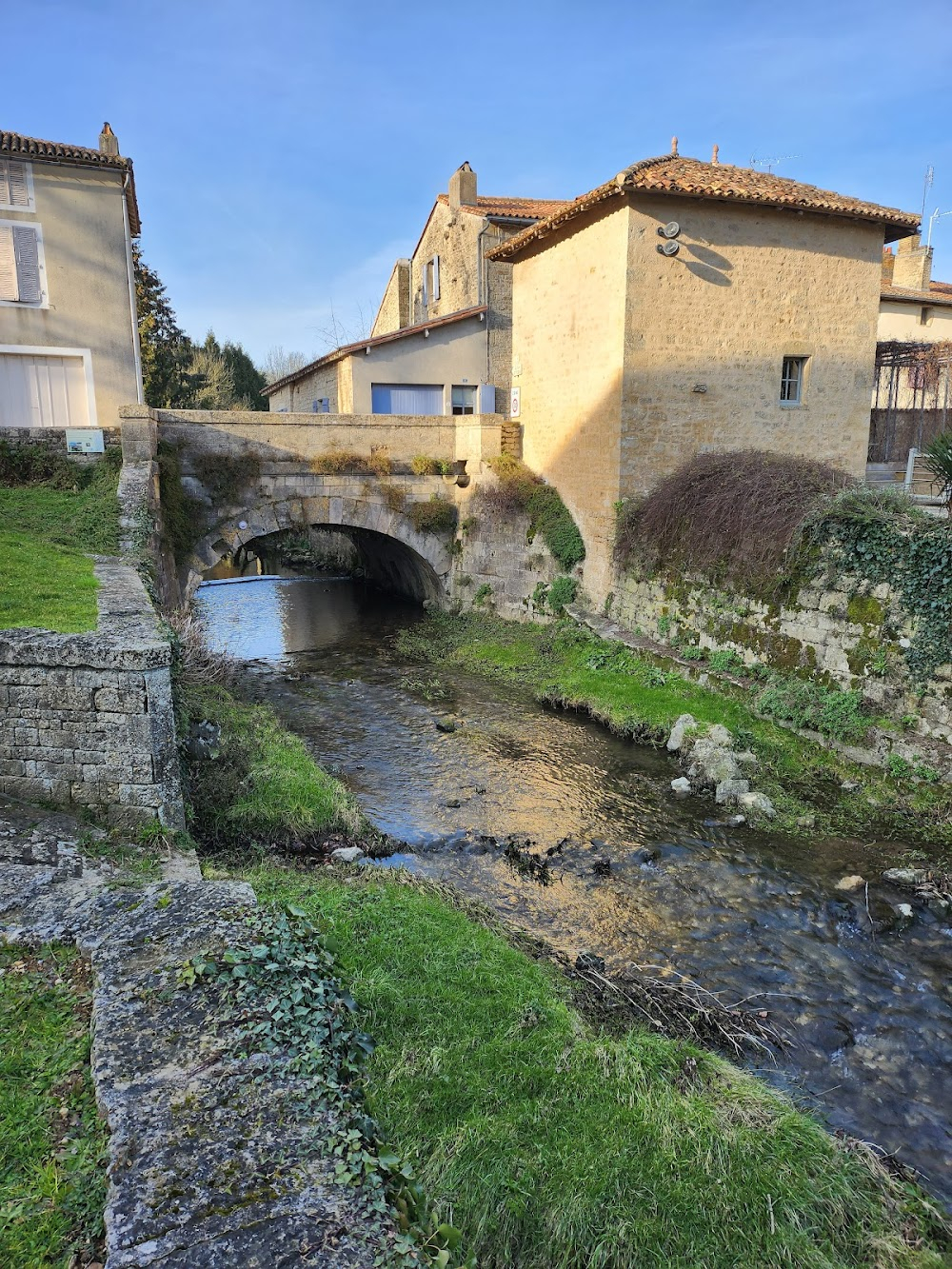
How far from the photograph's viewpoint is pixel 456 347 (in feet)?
75.2

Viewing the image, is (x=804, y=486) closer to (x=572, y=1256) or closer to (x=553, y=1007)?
(x=553, y=1007)

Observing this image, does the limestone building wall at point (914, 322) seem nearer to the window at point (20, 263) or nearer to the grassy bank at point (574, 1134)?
the window at point (20, 263)

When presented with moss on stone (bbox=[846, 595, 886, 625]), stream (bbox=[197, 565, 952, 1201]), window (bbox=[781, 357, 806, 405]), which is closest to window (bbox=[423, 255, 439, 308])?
window (bbox=[781, 357, 806, 405])

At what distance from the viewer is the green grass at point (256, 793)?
7.77 metres

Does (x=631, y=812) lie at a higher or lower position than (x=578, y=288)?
lower

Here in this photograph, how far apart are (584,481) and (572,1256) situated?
1414 cm

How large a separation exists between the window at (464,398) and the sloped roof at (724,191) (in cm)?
657

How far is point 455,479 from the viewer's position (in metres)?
19.0

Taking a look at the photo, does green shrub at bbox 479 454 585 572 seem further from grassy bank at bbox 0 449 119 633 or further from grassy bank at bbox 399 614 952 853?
grassy bank at bbox 0 449 119 633

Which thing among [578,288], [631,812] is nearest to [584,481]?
[578,288]

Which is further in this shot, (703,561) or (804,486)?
(703,561)

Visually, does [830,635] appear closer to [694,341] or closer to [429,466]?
[694,341]

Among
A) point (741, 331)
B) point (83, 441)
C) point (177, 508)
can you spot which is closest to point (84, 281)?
point (83, 441)

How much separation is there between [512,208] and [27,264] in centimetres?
1382
